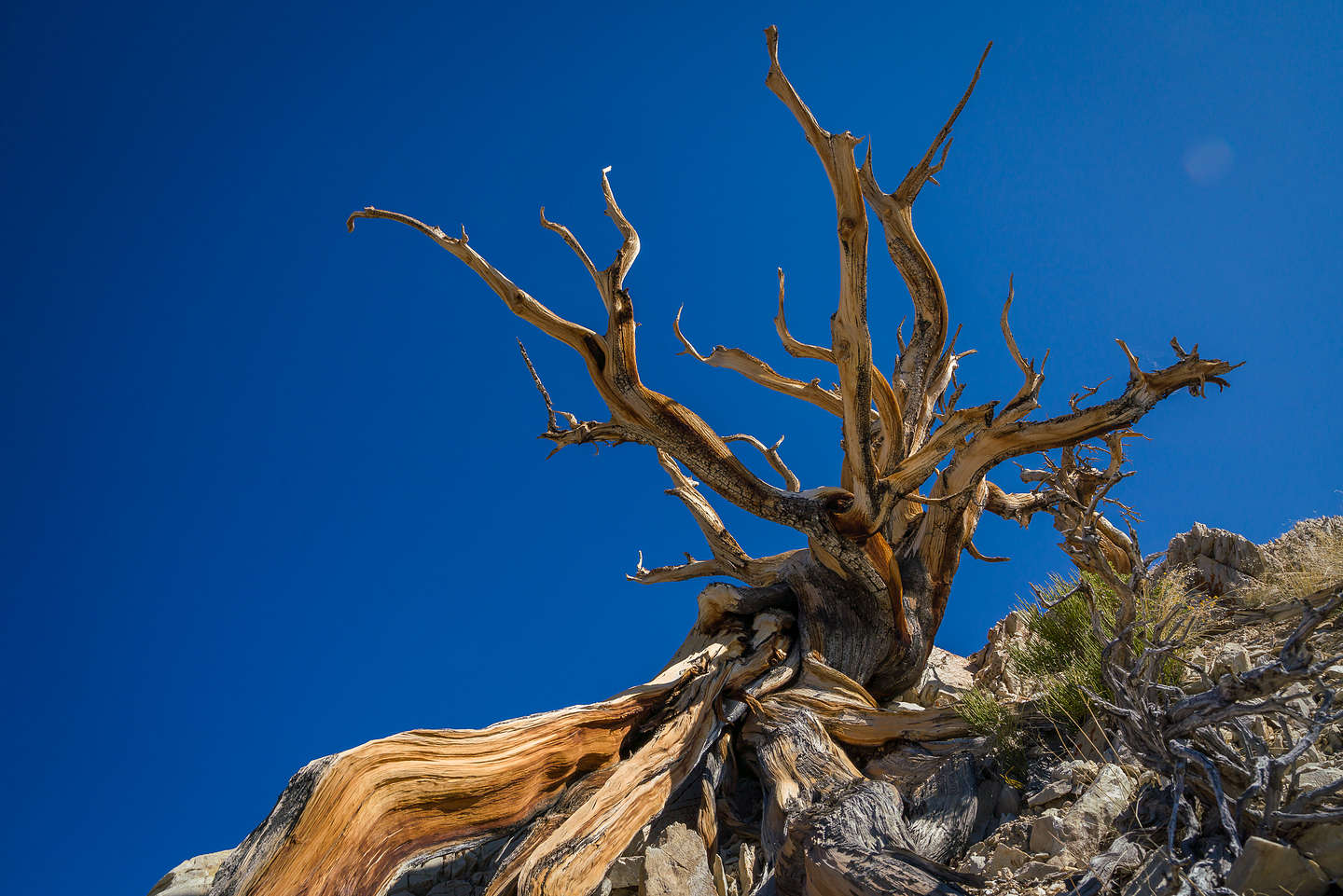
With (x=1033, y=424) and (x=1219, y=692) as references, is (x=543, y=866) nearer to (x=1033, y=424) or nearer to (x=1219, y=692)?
(x=1219, y=692)

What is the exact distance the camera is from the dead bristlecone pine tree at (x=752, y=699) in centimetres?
297

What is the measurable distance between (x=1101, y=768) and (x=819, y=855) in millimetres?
1139

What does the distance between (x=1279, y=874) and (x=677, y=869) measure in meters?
2.09

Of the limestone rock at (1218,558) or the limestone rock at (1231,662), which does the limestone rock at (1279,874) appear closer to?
the limestone rock at (1231,662)

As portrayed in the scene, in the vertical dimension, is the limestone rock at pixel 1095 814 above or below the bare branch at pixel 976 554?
below

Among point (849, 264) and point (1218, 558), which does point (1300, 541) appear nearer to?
point (1218, 558)

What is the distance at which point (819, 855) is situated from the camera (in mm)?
2809

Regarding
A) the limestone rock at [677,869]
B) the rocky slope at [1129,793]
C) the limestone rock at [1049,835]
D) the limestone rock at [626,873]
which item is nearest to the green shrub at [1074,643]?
the rocky slope at [1129,793]

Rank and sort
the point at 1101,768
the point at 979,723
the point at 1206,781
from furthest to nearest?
the point at 979,723 → the point at 1101,768 → the point at 1206,781

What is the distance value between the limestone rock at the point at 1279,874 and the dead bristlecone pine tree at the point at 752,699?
80cm

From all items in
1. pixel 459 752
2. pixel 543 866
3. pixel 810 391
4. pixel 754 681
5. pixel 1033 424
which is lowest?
pixel 543 866

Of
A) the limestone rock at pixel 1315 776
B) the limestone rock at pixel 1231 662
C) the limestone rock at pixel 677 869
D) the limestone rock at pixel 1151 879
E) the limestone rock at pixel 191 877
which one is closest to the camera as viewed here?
the limestone rock at pixel 1151 879

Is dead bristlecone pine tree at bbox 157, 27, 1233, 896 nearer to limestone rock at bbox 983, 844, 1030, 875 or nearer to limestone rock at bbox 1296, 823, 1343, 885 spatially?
limestone rock at bbox 983, 844, 1030, 875

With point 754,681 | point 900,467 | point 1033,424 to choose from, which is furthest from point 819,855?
point 1033,424
